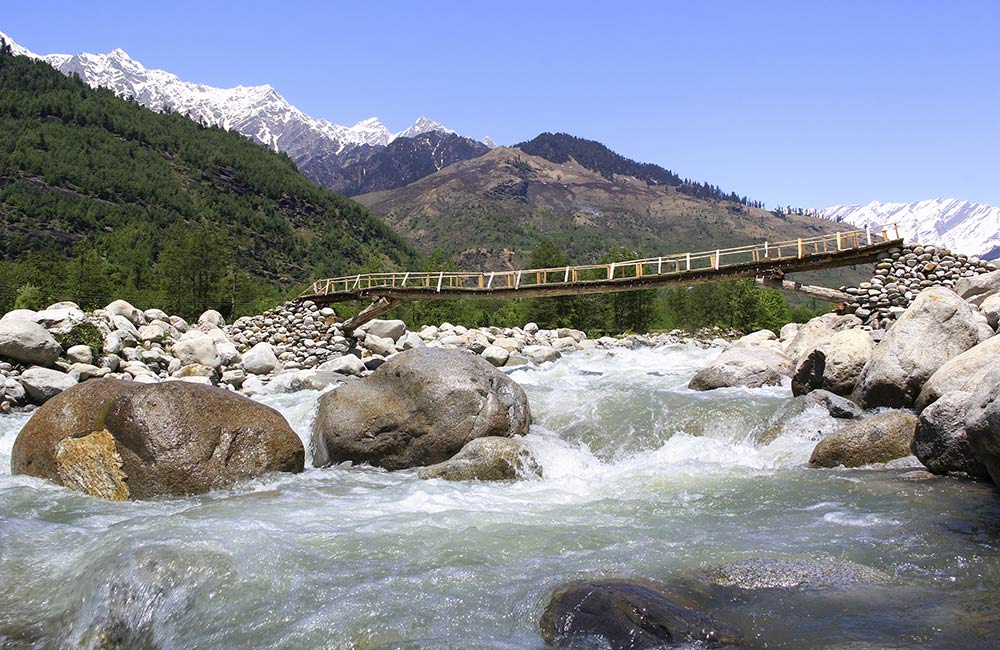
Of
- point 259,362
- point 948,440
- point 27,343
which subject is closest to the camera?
point 948,440

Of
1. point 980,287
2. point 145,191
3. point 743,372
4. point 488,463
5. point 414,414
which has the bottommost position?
point 488,463

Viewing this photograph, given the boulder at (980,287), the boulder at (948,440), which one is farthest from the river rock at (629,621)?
the boulder at (980,287)

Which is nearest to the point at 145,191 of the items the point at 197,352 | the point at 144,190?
the point at 144,190

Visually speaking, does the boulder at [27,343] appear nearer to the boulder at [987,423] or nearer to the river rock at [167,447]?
the river rock at [167,447]

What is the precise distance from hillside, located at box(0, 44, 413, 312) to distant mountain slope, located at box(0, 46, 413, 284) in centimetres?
26

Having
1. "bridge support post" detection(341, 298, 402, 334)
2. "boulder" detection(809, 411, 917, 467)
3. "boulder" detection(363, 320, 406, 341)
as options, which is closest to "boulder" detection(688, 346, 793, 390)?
"boulder" detection(809, 411, 917, 467)

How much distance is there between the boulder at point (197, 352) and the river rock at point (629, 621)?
2266 cm

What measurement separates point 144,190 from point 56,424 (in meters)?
135

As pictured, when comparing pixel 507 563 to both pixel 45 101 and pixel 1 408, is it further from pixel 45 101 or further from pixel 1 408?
pixel 45 101

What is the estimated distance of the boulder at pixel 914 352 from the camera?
13.1 m

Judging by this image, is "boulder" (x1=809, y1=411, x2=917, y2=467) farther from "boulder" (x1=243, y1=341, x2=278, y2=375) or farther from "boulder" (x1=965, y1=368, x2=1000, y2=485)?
"boulder" (x1=243, y1=341, x2=278, y2=375)

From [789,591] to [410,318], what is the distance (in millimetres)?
50419

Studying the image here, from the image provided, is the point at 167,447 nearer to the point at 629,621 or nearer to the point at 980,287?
the point at 629,621

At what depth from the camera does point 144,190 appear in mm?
130750
